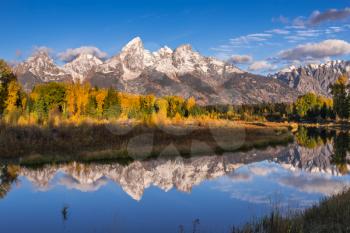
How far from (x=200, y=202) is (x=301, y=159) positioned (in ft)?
71.4

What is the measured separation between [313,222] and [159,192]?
11.0 meters

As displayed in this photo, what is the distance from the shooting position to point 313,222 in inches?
500

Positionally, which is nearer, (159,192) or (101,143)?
(159,192)

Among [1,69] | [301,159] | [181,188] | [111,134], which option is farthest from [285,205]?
[1,69]

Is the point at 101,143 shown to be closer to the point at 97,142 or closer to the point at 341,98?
the point at 97,142

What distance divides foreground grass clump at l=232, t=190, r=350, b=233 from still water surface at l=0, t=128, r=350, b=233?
7.63 feet

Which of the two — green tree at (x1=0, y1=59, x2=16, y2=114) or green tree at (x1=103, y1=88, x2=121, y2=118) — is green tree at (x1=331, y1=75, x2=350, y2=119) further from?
green tree at (x1=0, y1=59, x2=16, y2=114)

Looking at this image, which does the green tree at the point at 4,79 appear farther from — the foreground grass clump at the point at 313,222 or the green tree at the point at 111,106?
the foreground grass clump at the point at 313,222

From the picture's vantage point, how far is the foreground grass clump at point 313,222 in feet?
38.2

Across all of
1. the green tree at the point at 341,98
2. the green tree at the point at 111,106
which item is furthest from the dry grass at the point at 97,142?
the green tree at the point at 341,98

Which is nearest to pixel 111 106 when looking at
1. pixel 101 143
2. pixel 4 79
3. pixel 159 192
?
pixel 4 79

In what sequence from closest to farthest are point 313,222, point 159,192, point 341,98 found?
point 313,222, point 159,192, point 341,98

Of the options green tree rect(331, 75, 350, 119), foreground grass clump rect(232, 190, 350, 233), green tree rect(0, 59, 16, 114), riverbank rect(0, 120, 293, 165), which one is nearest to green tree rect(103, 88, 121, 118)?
green tree rect(0, 59, 16, 114)

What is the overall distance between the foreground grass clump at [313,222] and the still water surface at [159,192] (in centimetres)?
232
